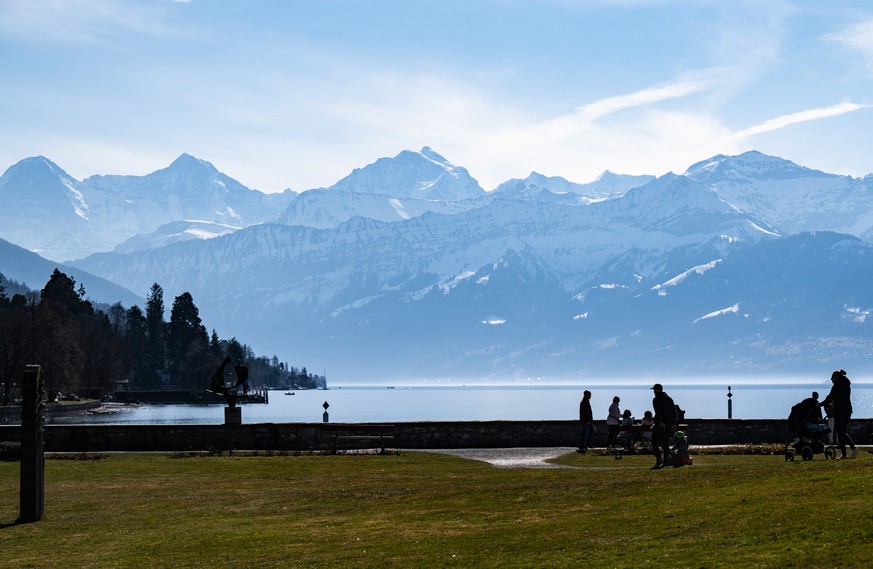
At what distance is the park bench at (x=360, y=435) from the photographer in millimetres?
46719

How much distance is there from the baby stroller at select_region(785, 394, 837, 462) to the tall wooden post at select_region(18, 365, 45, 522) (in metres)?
18.3

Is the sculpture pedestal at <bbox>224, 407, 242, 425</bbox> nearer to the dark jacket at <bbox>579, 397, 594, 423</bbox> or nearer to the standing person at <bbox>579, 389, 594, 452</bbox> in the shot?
the standing person at <bbox>579, 389, 594, 452</bbox>

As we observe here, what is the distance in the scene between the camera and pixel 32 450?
1066 inches

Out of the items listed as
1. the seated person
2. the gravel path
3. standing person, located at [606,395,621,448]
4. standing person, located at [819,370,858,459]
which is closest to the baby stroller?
standing person, located at [819,370,858,459]

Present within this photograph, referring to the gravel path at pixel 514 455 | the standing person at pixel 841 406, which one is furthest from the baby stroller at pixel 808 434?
the gravel path at pixel 514 455

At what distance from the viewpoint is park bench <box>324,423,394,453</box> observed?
153 feet

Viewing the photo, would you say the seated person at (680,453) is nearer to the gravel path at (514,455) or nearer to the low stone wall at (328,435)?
the gravel path at (514,455)

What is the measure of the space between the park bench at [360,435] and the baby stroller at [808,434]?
1721 centimetres

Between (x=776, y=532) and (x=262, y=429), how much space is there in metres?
30.9

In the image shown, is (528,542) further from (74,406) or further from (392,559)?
(74,406)

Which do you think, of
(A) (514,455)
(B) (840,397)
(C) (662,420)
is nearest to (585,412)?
(A) (514,455)

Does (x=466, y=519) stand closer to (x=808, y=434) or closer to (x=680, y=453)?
(x=680, y=453)

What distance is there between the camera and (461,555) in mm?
19812

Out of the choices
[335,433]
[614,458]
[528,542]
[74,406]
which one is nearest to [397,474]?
[614,458]
